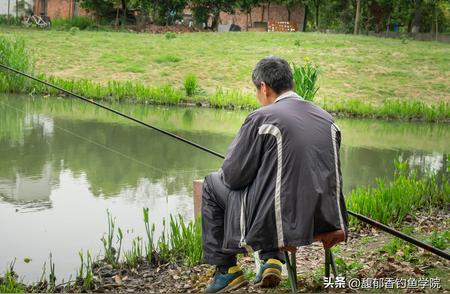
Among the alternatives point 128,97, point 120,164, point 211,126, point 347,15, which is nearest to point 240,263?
point 120,164

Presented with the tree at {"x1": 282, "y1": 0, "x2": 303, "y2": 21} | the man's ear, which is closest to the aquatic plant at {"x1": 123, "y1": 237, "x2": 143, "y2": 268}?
the man's ear

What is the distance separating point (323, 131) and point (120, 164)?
16.7 feet

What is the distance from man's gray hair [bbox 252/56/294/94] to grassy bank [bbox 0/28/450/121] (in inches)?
432

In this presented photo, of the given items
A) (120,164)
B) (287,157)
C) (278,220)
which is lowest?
(120,164)

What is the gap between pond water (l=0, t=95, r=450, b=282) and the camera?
5.72 meters

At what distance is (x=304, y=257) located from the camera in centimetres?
522

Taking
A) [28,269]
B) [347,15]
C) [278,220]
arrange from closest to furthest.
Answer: [278,220]
[28,269]
[347,15]

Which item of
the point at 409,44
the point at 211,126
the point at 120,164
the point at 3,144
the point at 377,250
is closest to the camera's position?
the point at 377,250

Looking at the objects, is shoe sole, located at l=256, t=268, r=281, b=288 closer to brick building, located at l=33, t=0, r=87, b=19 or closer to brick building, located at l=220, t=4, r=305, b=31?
brick building, located at l=33, t=0, r=87, b=19

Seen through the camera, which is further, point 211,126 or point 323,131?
point 211,126

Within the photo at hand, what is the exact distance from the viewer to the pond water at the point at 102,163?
18.8 feet

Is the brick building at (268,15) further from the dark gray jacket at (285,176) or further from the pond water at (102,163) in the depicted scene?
the dark gray jacket at (285,176)

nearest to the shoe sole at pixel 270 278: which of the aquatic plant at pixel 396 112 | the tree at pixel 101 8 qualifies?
the aquatic plant at pixel 396 112

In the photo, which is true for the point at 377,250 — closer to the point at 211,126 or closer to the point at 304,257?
the point at 304,257
